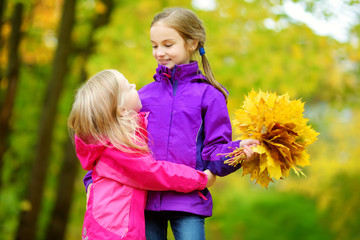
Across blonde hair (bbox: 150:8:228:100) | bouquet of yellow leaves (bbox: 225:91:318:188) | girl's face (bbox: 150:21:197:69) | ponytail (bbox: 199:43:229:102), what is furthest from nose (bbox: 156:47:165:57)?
bouquet of yellow leaves (bbox: 225:91:318:188)

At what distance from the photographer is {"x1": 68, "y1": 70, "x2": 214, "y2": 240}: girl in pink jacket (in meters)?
2.60

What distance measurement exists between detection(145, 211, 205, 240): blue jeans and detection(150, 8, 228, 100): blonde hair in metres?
0.73

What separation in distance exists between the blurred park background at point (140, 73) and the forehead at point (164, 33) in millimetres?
4092

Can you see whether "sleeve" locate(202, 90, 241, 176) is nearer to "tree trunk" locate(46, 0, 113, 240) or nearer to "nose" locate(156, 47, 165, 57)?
"nose" locate(156, 47, 165, 57)

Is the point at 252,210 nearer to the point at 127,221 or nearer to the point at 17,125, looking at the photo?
the point at 17,125

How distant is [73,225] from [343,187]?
25.3 ft

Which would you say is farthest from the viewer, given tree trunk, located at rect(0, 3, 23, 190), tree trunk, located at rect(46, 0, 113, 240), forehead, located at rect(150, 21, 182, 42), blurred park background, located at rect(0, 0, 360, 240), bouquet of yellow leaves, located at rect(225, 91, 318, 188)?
tree trunk, located at rect(46, 0, 113, 240)

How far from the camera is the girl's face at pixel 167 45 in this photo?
2.82m

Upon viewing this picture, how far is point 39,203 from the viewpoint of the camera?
893 centimetres

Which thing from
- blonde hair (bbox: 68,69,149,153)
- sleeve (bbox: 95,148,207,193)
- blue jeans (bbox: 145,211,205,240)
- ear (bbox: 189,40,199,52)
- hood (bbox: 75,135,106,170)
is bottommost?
blue jeans (bbox: 145,211,205,240)

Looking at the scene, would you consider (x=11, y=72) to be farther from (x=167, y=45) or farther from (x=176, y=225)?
(x=176, y=225)

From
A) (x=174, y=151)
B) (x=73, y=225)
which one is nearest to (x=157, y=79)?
(x=174, y=151)

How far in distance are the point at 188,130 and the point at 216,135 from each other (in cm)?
16

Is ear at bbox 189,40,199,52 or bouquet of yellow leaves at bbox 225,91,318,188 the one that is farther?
ear at bbox 189,40,199,52
